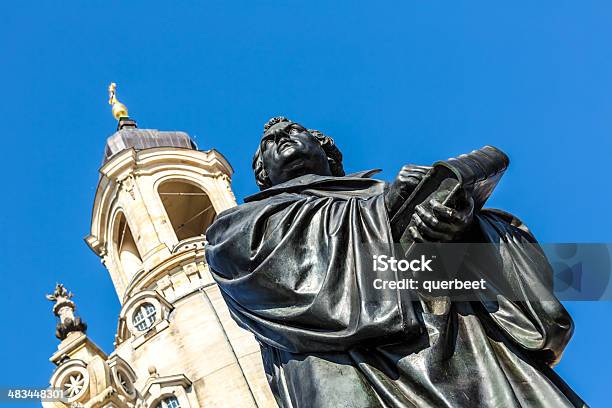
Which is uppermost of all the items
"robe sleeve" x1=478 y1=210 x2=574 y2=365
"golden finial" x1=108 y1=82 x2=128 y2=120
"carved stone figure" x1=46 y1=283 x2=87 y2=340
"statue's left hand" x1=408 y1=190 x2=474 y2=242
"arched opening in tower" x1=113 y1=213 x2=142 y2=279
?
"golden finial" x1=108 y1=82 x2=128 y2=120

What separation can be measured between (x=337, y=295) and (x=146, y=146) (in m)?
51.5

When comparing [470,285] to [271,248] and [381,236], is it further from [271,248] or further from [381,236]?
[271,248]

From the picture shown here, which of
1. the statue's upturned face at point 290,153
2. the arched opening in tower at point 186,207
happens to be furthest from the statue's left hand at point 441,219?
the arched opening in tower at point 186,207

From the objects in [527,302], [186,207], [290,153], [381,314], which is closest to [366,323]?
[381,314]

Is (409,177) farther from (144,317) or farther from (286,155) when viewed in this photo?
(144,317)


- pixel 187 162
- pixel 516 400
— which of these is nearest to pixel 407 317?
pixel 516 400

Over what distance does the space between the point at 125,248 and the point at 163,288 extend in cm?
602

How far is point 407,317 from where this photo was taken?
494 cm

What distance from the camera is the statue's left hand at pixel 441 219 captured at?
5.02 metres

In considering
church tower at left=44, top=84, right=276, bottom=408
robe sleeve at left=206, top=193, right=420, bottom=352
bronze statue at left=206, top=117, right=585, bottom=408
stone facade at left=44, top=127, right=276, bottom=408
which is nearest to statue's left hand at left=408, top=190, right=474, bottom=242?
bronze statue at left=206, top=117, right=585, bottom=408

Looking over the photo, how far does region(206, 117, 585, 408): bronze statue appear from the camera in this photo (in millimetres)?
4918

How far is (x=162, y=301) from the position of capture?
154 feet

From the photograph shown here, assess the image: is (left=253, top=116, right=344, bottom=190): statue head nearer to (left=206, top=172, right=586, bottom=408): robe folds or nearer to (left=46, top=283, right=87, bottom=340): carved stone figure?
(left=206, top=172, right=586, bottom=408): robe folds

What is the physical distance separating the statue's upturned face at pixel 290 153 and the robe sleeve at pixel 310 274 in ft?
2.48
